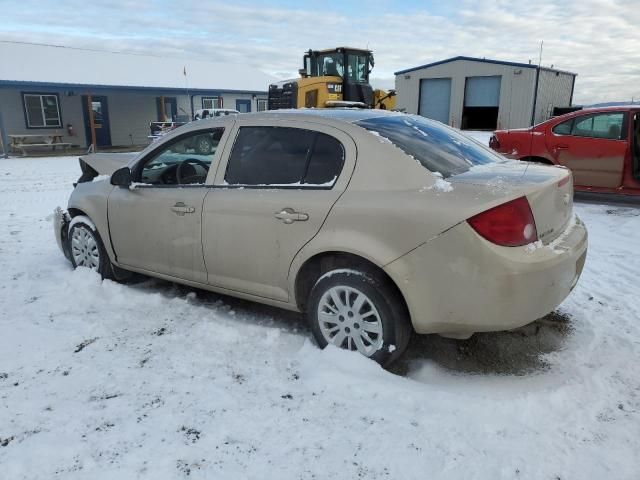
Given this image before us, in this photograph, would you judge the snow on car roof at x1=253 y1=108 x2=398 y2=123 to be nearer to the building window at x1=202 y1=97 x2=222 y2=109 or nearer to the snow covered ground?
the snow covered ground

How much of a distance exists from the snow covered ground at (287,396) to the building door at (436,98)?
26499mm

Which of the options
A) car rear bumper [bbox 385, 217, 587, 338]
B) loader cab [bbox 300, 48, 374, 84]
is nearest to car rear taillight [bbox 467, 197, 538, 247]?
car rear bumper [bbox 385, 217, 587, 338]

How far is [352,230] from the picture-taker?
123 inches

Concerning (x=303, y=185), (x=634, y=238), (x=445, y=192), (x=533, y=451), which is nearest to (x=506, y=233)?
(x=445, y=192)

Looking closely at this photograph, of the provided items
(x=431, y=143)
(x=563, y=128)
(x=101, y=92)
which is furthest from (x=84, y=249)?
(x=101, y=92)

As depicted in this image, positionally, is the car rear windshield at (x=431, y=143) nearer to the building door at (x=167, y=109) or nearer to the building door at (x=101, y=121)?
the building door at (x=101, y=121)

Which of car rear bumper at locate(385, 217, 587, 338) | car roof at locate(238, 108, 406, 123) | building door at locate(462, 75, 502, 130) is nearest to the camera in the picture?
car rear bumper at locate(385, 217, 587, 338)

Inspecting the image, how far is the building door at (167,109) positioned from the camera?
25.2 metres

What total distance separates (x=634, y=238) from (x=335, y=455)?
5.42 m

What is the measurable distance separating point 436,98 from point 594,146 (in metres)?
22.7

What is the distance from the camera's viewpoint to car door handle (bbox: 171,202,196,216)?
155 inches

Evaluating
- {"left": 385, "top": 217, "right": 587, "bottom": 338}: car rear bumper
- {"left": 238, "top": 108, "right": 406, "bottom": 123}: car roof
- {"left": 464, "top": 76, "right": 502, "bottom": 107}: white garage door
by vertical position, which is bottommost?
{"left": 385, "top": 217, "right": 587, "bottom": 338}: car rear bumper

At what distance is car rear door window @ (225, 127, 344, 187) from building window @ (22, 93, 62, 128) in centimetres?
2117

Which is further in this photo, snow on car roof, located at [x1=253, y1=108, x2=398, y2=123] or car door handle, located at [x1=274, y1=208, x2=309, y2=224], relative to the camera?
snow on car roof, located at [x1=253, y1=108, x2=398, y2=123]
